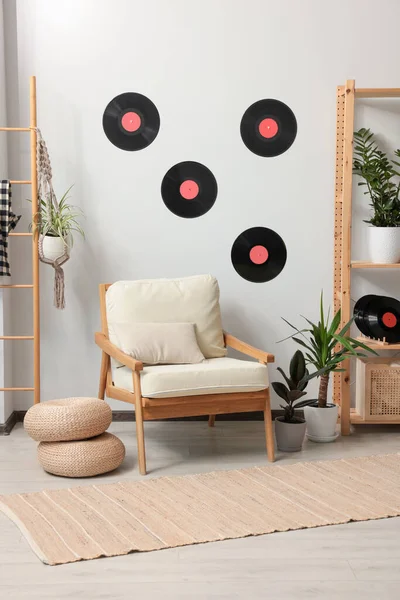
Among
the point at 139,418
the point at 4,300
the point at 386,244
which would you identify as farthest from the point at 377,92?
the point at 4,300

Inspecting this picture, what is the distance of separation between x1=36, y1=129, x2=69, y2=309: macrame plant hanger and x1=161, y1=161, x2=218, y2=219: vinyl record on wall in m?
0.65

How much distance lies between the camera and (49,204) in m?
4.16

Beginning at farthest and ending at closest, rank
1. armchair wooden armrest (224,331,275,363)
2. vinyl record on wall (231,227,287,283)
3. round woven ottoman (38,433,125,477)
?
vinyl record on wall (231,227,287,283), armchair wooden armrest (224,331,275,363), round woven ottoman (38,433,125,477)

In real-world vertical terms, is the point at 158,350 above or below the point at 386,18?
below

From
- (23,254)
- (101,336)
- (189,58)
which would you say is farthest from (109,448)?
(189,58)

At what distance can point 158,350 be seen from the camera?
3.85m

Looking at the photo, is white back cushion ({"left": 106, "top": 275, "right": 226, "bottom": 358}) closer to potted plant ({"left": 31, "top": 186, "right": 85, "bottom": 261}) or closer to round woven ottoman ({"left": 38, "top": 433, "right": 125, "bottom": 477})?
potted plant ({"left": 31, "top": 186, "right": 85, "bottom": 261})

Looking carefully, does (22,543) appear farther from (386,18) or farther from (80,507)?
(386,18)

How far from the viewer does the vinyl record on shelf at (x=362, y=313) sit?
13.9 ft

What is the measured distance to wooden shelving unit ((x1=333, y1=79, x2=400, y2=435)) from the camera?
4094 mm

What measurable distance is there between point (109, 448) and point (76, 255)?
1393 mm

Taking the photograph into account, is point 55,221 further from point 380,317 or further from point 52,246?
point 380,317

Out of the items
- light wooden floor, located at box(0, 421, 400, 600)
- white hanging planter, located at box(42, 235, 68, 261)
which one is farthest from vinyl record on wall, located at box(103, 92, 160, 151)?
light wooden floor, located at box(0, 421, 400, 600)

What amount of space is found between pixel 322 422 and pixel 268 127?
5.51 ft
